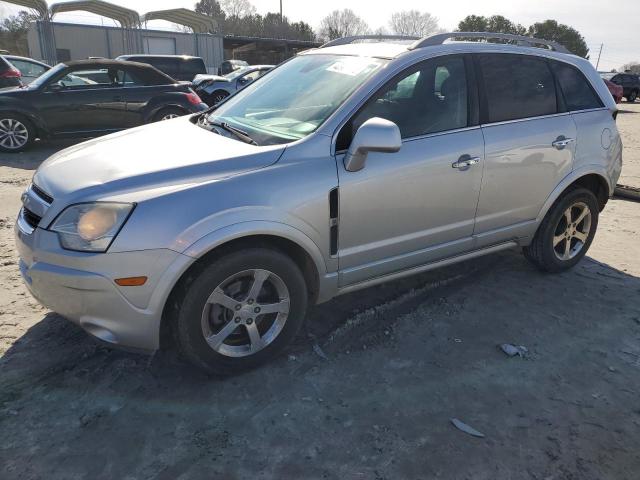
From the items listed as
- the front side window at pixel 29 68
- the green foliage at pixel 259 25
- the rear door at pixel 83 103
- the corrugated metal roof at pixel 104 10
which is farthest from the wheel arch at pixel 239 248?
the green foliage at pixel 259 25

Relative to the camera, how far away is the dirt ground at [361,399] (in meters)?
2.29

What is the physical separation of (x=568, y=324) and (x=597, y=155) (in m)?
1.49

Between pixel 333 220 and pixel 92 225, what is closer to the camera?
pixel 92 225

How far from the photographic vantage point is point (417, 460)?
2316 mm

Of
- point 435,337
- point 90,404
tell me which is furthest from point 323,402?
point 90,404

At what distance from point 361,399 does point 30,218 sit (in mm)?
2082

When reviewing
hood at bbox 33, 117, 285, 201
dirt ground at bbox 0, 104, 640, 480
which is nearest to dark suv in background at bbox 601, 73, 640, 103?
dirt ground at bbox 0, 104, 640, 480

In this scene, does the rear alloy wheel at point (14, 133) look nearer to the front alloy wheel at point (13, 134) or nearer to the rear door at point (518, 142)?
the front alloy wheel at point (13, 134)

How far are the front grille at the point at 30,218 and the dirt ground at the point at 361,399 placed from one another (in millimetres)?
818

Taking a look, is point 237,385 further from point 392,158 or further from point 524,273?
point 524,273

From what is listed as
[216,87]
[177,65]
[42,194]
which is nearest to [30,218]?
[42,194]

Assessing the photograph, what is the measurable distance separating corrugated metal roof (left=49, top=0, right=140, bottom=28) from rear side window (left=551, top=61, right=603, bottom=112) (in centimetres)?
2863

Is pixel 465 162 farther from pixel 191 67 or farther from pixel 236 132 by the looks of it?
pixel 191 67

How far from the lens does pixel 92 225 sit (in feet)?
8.01
